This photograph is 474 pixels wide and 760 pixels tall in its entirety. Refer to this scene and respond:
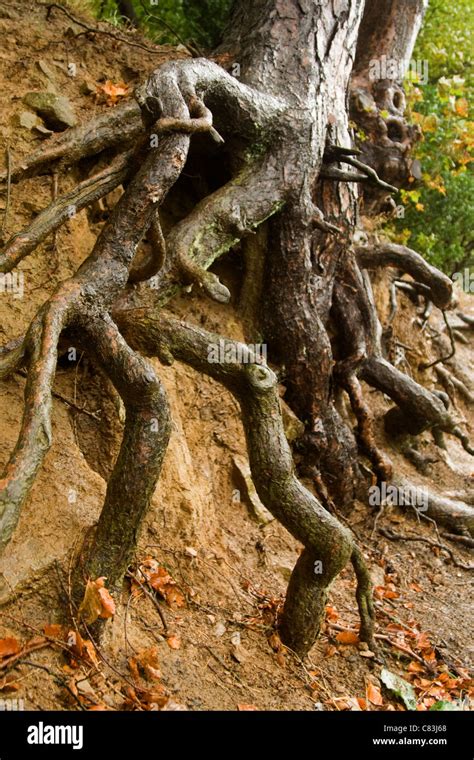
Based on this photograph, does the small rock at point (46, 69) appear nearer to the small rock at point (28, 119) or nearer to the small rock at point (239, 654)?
the small rock at point (28, 119)

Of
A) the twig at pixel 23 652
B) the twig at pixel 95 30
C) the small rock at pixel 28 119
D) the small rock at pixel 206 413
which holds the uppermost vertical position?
the twig at pixel 95 30

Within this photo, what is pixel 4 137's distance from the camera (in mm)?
4113

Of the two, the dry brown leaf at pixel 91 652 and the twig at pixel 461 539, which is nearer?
the dry brown leaf at pixel 91 652

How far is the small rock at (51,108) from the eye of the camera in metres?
4.32

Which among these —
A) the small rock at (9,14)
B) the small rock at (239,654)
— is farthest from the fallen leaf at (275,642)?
the small rock at (9,14)

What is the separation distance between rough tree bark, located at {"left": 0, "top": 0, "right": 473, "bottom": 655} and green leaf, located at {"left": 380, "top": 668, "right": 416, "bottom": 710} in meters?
0.26

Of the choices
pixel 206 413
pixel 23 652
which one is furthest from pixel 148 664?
pixel 206 413

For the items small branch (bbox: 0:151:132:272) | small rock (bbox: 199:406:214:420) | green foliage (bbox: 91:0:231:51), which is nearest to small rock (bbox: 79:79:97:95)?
green foliage (bbox: 91:0:231:51)

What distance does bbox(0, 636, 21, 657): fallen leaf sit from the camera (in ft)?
8.31

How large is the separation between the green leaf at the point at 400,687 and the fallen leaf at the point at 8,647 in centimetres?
207

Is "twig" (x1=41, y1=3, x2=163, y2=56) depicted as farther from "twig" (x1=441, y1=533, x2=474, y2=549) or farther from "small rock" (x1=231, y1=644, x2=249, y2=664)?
"twig" (x1=441, y1=533, x2=474, y2=549)

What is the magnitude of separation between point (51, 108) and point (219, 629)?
3440 mm

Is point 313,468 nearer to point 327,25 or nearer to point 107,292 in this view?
point 107,292
